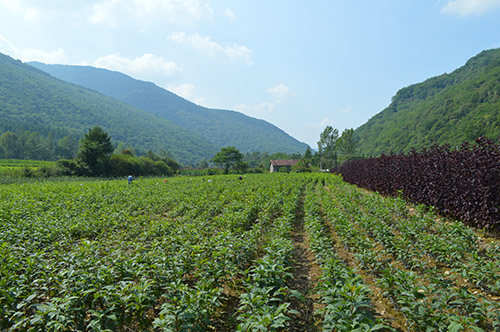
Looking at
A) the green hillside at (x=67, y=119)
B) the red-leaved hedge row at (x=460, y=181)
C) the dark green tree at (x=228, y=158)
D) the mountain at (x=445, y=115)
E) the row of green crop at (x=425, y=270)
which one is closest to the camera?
the row of green crop at (x=425, y=270)

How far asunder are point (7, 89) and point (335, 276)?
182m

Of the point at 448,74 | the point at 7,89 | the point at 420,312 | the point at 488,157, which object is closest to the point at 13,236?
the point at 420,312

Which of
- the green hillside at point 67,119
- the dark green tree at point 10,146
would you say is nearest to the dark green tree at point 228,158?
the dark green tree at point 10,146

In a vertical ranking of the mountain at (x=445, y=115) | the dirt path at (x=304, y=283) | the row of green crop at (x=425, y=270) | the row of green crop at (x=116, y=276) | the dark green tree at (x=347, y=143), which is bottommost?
the dirt path at (x=304, y=283)

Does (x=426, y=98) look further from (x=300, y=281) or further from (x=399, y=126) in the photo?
(x=300, y=281)

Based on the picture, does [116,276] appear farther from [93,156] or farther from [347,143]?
[347,143]

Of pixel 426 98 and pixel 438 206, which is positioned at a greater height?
pixel 426 98

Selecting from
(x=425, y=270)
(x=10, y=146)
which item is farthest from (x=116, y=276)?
(x=10, y=146)

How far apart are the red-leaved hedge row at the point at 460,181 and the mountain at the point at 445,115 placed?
4766 centimetres

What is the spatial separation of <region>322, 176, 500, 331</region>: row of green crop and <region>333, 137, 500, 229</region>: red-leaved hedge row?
1306 millimetres

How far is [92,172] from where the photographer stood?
133 ft

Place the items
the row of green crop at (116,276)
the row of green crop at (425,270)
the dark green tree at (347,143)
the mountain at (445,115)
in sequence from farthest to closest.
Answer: the dark green tree at (347,143) < the mountain at (445,115) < the row of green crop at (116,276) < the row of green crop at (425,270)

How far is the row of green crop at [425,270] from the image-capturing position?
9.81 feet

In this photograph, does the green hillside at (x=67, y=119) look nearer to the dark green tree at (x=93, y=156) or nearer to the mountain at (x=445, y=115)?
the dark green tree at (x=93, y=156)
